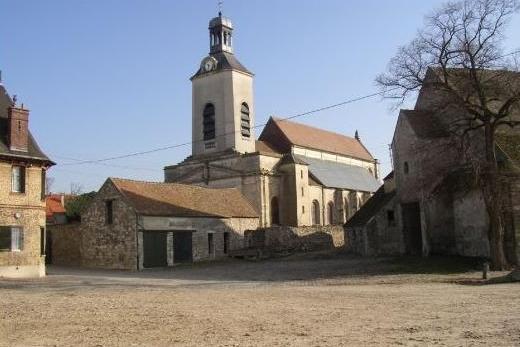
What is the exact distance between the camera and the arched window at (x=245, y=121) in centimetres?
5862

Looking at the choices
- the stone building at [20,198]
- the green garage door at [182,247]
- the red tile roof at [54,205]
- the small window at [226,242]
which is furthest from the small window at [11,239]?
the red tile roof at [54,205]

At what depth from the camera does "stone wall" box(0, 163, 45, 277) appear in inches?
1132

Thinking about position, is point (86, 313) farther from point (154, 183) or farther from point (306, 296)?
point (154, 183)

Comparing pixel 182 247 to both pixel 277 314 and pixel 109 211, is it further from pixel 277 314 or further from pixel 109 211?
pixel 277 314

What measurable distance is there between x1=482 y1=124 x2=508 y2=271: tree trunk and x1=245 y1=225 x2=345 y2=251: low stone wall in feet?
61.2

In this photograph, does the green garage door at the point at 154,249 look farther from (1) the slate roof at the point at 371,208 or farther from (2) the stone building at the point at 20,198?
(1) the slate roof at the point at 371,208

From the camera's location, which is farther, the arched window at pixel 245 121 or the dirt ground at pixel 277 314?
the arched window at pixel 245 121

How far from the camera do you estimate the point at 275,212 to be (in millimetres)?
56438

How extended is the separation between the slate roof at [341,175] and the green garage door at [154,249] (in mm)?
24130

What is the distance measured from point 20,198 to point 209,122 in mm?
31712

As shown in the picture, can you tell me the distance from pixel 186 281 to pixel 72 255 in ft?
60.3

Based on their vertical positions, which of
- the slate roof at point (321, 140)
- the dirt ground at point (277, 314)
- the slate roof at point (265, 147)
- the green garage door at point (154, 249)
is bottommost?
the dirt ground at point (277, 314)

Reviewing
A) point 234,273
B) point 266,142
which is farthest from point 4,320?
point 266,142

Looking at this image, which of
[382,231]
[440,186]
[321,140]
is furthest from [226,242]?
[321,140]
